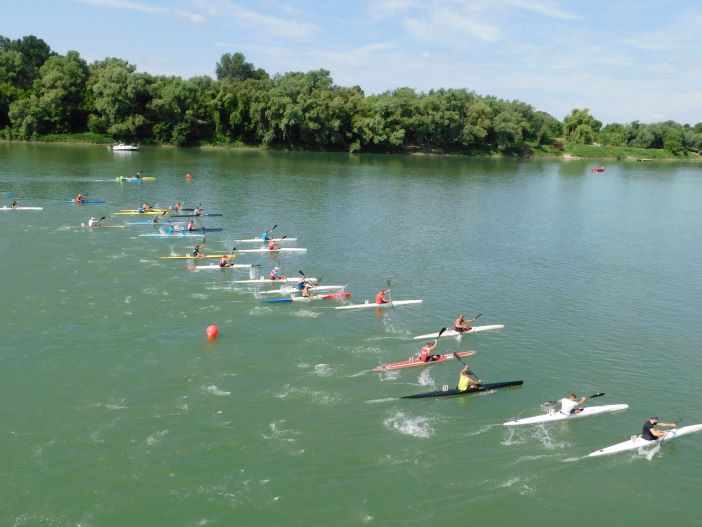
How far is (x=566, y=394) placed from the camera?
26.0 meters

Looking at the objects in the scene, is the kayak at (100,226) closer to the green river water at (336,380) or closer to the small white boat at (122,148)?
the green river water at (336,380)

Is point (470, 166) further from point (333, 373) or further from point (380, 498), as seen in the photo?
point (380, 498)

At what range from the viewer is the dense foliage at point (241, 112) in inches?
4796

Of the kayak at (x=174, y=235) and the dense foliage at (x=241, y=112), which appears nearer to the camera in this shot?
the kayak at (x=174, y=235)

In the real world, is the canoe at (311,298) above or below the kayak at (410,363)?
above

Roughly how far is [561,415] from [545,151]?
463 feet

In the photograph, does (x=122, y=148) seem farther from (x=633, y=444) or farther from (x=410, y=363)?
(x=633, y=444)

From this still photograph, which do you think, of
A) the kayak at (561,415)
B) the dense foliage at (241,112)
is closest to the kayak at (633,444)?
the kayak at (561,415)

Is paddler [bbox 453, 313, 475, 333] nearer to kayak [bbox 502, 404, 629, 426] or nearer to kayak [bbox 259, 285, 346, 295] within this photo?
kayak [bbox 502, 404, 629, 426]

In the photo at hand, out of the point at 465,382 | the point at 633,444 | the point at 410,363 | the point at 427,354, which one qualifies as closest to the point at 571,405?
the point at 633,444

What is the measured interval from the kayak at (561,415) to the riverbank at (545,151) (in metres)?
114

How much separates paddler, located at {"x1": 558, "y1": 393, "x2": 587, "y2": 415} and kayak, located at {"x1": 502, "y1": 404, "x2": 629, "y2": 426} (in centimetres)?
13

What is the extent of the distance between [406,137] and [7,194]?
95842mm

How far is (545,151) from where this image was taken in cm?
15350
